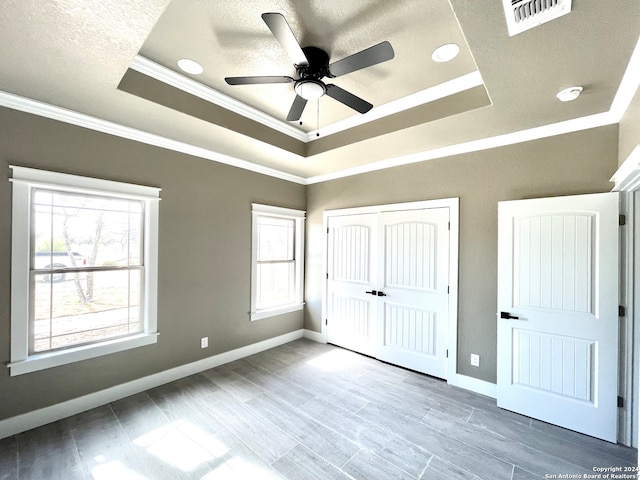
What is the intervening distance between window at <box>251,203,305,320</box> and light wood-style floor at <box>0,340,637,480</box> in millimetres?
1251

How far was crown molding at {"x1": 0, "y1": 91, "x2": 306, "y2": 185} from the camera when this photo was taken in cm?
218

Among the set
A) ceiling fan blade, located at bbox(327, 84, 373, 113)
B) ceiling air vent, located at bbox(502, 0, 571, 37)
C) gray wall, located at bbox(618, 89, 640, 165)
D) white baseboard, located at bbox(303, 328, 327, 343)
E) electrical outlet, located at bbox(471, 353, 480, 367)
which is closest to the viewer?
ceiling air vent, located at bbox(502, 0, 571, 37)

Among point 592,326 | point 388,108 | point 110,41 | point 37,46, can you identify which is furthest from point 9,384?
point 592,326

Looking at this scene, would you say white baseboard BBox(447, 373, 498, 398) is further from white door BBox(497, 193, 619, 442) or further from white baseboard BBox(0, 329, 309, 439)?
white baseboard BBox(0, 329, 309, 439)

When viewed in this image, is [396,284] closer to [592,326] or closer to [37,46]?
[592,326]

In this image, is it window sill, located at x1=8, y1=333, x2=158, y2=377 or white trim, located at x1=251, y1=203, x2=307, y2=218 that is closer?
window sill, located at x1=8, y1=333, x2=158, y2=377

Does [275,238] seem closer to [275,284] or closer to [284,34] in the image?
[275,284]

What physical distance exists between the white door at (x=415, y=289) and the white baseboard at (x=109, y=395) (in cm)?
188

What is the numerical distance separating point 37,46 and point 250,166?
2.26 m

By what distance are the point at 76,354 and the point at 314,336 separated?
9.53 feet

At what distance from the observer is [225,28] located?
6.06 ft

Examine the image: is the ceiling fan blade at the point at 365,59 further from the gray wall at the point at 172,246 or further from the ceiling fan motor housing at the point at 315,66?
the gray wall at the point at 172,246

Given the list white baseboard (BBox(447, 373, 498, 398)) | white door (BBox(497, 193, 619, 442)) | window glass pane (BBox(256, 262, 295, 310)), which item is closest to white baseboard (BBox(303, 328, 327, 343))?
window glass pane (BBox(256, 262, 295, 310))

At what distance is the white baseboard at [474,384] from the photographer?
2.78m
